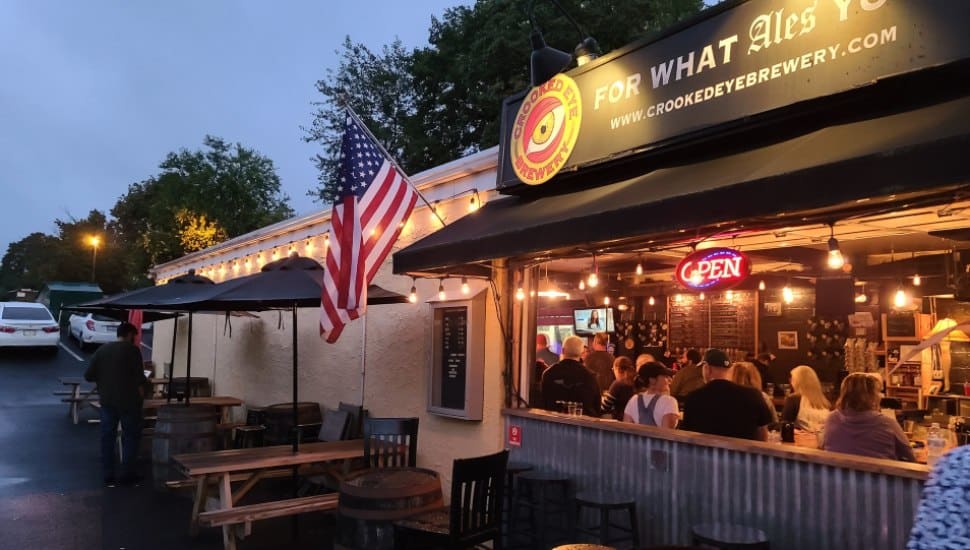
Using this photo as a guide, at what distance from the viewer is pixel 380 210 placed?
6.20 metres

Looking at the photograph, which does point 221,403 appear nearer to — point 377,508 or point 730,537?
point 377,508

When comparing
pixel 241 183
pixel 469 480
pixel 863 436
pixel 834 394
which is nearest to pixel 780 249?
pixel 834 394

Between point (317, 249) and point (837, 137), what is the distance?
26.5 ft

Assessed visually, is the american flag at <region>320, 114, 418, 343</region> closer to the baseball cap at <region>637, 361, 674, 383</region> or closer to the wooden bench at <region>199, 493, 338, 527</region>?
the wooden bench at <region>199, 493, 338, 527</region>

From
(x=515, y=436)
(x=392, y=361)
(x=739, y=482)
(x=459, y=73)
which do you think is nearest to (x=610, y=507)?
(x=739, y=482)

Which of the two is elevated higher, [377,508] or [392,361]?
[392,361]

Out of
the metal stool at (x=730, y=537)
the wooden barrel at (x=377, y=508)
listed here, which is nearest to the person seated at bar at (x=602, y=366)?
the wooden barrel at (x=377, y=508)

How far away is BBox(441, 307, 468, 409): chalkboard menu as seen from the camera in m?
6.85

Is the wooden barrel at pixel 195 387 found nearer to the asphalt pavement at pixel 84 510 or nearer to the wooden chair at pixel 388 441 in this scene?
the asphalt pavement at pixel 84 510

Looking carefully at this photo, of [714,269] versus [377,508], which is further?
[714,269]

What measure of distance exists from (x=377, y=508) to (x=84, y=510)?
4.23m

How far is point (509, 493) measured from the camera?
5.51 meters

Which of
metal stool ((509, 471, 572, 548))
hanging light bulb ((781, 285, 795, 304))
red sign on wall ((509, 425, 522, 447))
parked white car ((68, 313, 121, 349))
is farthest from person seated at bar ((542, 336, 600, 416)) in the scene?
parked white car ((68, 313, 121, 349))

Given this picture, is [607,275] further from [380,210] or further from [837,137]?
[837,137]
